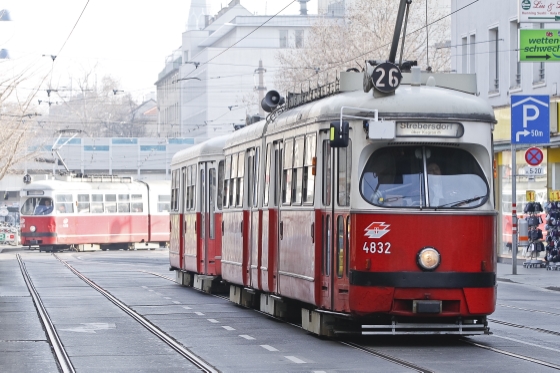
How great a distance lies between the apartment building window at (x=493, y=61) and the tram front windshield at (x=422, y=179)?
84.2ft

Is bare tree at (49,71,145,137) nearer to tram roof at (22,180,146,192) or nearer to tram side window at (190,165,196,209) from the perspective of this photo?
tram roof at (22,180,146,192)

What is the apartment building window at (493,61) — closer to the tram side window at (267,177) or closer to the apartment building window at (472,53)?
the apartment building window at (472,53)

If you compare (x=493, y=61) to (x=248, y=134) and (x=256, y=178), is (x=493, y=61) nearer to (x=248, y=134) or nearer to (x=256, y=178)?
(x=248, y=134)

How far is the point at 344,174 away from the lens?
15.6 m

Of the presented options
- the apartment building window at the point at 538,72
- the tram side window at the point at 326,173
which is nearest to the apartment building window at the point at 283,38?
the apartment building window at the point at 538,72

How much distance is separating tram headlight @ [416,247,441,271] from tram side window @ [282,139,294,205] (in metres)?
3.31

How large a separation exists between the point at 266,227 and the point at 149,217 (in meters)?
40.7

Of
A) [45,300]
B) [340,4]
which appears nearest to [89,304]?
[45,300]

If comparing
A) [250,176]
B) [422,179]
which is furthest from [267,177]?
[422,179]

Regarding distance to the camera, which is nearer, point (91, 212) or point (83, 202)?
point (91, 212)

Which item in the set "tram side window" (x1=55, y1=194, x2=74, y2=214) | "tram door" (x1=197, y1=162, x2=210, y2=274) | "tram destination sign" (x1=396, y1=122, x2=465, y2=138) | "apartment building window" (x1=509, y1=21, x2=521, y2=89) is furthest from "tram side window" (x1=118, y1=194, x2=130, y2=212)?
"tram destination sign" (x1=396, y1=122, x2=465, y2=138)

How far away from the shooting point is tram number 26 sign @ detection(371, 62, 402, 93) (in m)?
15.6

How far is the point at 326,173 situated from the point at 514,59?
2399 centimetres

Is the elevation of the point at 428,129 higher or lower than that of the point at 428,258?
higher
